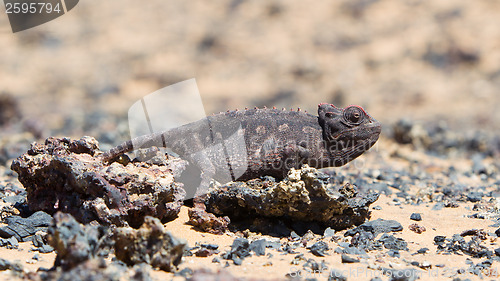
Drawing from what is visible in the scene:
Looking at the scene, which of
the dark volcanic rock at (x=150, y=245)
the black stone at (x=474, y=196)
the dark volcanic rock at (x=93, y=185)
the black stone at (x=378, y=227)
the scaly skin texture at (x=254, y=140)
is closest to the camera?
the dark volcanic rock at (x=150, y=245)

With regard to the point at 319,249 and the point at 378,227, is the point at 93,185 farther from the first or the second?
the point at 378,227

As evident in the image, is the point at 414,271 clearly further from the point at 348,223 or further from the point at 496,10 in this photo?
the point at 496,10

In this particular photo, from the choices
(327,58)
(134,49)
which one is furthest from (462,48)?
(134,49)

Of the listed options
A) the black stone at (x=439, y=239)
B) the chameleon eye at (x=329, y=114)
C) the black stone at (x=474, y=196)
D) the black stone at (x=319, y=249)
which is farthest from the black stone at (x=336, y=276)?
the black stone at (x=474, y=196)

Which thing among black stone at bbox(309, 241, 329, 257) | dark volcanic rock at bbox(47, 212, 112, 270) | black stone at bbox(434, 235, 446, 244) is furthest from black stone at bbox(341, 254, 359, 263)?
dark volcanic rock at bbox(47, 212, 112, 270)

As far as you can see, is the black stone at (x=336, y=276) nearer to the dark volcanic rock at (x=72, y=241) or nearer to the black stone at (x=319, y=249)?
the black stone at (x=319, y=249)

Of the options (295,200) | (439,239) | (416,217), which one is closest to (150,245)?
(295,200)
